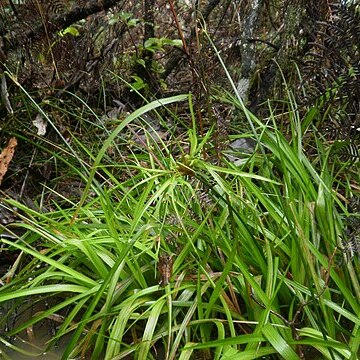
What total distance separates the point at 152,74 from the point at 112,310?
1.66 metres

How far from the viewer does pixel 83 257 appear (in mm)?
1387

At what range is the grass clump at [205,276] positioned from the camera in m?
1.14

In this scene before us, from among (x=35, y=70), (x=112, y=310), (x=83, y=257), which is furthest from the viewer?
(x=35, y=70)

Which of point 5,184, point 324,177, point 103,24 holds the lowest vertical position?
point 324,177

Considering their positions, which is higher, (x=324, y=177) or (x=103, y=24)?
(x=103, y=24)

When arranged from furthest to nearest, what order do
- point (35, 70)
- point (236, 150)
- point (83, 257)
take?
1. point (35, 70)
2. point (236, 150)
3. point (83, 257)

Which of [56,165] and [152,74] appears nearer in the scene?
[56,165]

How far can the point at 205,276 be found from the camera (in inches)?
50.9

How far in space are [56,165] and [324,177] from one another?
101 centimetres

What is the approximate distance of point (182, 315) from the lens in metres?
1.26

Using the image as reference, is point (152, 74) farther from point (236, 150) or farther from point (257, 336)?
point (257, 336)

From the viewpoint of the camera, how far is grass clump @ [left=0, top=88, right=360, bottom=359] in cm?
114

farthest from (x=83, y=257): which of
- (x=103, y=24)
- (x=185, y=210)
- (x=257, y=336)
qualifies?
(x=103, y=24)

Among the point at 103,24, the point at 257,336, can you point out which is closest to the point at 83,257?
the point at 257,336
